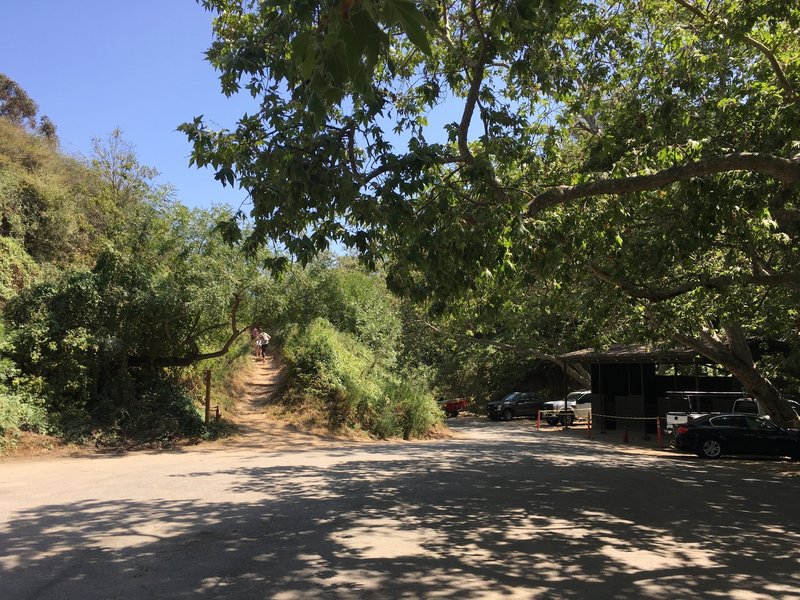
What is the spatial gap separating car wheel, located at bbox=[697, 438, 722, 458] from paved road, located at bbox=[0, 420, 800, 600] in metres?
4.06

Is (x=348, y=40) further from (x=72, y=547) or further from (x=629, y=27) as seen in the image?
(x=629, y=27)

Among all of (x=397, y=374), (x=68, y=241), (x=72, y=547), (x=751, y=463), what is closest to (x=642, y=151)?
(x=72, y=547)

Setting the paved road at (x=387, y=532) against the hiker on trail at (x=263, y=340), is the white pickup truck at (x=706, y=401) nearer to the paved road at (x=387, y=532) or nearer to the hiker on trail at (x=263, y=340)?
the paved road at (x=387, y=532)

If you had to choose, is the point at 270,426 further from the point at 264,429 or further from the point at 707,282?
the point at 707,282

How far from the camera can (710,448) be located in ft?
55.4

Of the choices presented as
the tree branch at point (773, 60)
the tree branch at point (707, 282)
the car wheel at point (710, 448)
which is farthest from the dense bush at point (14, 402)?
the car wheel at point (710, 448)

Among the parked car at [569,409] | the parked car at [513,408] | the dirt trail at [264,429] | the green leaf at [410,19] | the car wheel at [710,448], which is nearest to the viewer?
the green leaf at [410,19]

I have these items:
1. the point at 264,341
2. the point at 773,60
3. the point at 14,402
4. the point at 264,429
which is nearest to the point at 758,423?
the point at 773,60

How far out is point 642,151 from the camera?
357 inches

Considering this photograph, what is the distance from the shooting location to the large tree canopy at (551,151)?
21.0ft

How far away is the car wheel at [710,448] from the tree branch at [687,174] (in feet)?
37.3

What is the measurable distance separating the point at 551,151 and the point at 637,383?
18877mm

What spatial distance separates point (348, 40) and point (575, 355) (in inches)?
1010

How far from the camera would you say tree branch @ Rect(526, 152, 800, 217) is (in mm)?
7391
